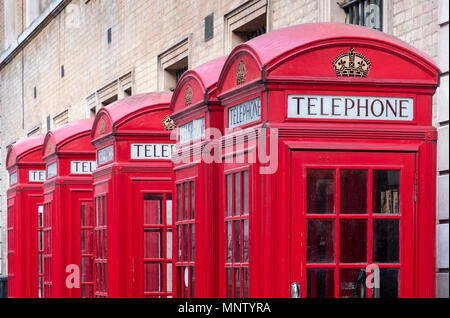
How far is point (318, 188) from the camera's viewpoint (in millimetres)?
6906

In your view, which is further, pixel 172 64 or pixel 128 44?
pixel 128 44

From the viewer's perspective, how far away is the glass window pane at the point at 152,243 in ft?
34.9

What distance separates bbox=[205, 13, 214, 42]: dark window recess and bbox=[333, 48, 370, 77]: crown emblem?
7.93m

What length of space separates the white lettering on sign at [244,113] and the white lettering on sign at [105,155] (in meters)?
3.22

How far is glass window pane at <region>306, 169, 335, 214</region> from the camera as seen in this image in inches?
271

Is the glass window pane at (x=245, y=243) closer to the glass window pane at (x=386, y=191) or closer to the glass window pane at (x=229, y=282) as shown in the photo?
the glass window pane at (x=229, y=282)

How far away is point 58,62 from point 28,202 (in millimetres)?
9850

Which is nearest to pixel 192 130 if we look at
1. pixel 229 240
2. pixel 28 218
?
pixel 229 240

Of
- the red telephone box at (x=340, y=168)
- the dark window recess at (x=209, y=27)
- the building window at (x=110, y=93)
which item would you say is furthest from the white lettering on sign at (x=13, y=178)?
the red telephone box at (x=340, y=168)

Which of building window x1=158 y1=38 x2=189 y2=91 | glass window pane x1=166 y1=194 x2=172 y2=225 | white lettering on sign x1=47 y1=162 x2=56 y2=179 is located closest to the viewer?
glass window pane x1=166 y1=194 x2=172 y2=225

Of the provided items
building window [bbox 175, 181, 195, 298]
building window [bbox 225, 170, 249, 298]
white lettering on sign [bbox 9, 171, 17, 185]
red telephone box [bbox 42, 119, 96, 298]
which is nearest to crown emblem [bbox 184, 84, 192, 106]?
building window [bbox 175, 181, 195, 298]

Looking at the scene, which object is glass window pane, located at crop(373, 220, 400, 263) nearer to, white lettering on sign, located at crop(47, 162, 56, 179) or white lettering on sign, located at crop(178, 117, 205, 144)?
white lettering on sign, located at crop(178, 117, 205, 144)

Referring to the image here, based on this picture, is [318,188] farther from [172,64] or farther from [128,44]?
[128,44]

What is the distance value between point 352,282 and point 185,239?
6.84ft
